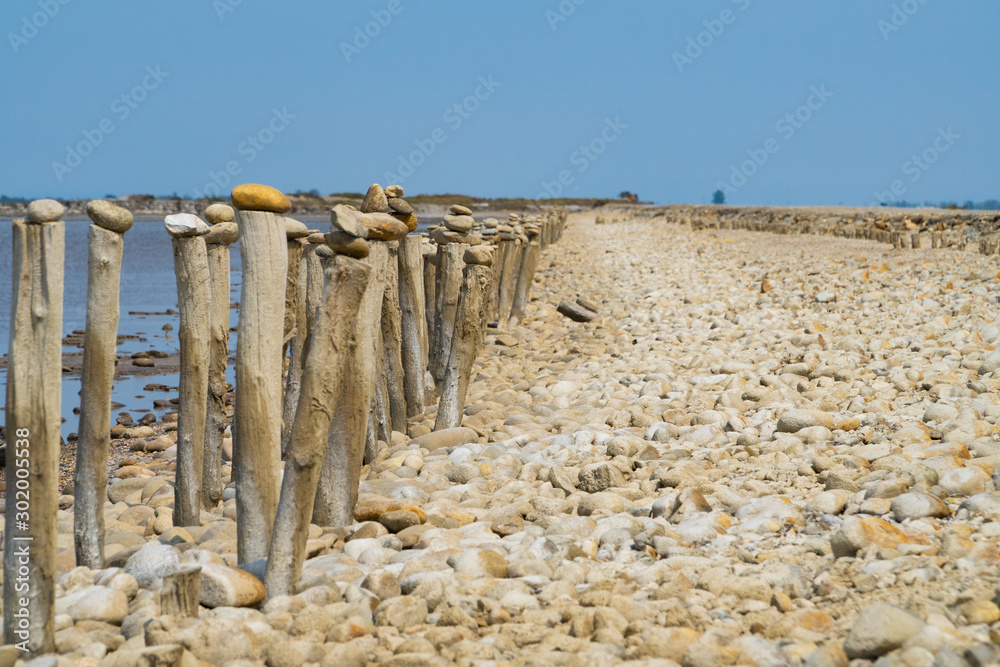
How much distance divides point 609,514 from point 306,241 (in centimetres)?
332

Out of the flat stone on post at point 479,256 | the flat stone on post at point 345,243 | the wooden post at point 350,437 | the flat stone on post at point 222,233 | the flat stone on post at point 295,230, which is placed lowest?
the wooden post at point 350,437

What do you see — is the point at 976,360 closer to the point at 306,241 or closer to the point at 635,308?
the point at 306,241

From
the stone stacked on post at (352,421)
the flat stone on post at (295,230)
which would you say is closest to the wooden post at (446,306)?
the flat stone on post at (295,230)

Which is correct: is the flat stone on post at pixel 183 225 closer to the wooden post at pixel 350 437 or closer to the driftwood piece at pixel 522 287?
the wooden post at pixel 350 437

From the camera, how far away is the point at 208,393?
5078mm

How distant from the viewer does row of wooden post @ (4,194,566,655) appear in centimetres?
311

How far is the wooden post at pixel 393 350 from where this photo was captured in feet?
22.3

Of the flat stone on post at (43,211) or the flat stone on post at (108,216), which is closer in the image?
the flat stone on post at (43,211)

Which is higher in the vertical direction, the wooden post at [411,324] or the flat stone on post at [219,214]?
the flat stone on post at [219,214]

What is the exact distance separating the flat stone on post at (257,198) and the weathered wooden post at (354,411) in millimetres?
582

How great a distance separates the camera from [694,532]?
3.96 m

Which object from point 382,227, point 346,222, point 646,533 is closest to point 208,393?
point 382,227

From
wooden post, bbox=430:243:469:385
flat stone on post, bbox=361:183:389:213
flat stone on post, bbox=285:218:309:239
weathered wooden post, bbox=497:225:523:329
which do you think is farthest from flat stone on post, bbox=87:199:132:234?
weathered wooden post, bbox=497:225:523:329

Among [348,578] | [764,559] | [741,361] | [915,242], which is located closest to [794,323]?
[741,361]
